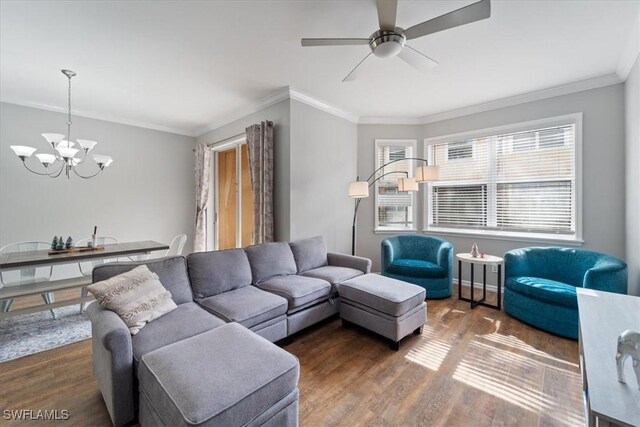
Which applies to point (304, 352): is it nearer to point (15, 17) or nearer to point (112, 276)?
point (112, 276)

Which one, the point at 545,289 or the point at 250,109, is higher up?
the point at 250,109

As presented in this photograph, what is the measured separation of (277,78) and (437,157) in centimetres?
302

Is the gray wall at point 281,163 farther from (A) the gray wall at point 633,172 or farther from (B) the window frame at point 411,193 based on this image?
(A) the gray wall at point 633,172

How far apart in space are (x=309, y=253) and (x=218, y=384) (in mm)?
2250

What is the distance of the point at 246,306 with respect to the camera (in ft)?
7.29

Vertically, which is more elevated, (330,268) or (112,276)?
(112,276)

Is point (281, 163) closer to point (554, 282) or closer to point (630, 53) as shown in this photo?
point (554, 282)

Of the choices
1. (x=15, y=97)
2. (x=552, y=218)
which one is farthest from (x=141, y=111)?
(x=552, y=218)

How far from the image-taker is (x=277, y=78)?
3217 mm

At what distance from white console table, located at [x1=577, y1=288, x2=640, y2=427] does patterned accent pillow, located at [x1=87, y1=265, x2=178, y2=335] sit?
2428 millimetres

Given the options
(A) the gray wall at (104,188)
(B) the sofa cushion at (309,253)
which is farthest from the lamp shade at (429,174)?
(A) the gray wall at (104,188)

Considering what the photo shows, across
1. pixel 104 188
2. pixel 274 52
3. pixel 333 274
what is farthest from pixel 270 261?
pixel 104 188

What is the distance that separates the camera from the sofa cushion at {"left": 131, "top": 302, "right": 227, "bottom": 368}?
1.65 meters

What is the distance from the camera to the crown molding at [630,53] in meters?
2.28
